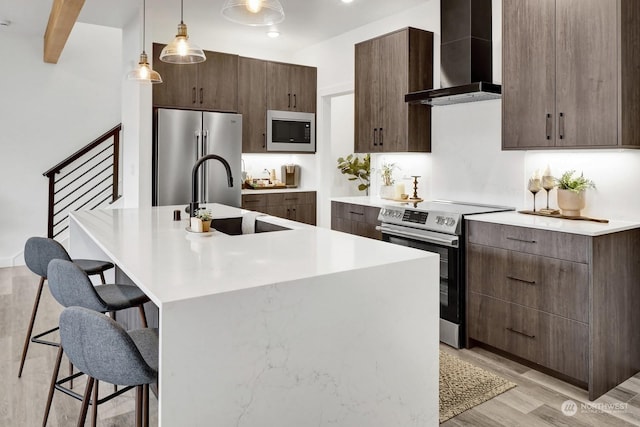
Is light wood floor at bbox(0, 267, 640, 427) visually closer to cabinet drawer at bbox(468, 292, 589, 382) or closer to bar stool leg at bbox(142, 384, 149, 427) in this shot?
cabinet drawer at bbox(468, 292, 589, 382)

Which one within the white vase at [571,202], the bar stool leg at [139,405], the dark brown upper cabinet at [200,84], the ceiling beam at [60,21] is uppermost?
the ceiling beam at [60,21]

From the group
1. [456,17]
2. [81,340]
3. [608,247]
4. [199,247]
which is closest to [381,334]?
[199,247]

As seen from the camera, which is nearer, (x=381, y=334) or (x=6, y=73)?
(x=381, y=334)

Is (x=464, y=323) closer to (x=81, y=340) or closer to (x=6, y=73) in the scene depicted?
(x=81, y=340)

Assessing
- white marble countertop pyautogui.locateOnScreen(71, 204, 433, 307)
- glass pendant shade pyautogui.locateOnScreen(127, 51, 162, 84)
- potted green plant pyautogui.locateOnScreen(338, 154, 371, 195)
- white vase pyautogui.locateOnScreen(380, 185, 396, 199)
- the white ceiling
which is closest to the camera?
white marble countertop pyautogui.locateOnScreen(71, 204, 433, 307)

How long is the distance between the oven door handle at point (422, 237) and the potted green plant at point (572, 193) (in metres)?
0.73

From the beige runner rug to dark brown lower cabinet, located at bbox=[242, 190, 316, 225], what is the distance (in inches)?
125

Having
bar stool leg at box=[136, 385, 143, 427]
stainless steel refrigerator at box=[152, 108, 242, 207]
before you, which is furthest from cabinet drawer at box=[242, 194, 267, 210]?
bar stool leg at box=[136, 385, 143, 427]

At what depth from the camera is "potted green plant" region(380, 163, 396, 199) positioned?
4.73 m

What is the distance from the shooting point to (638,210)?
297 cm

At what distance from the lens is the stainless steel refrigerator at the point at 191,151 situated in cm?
486

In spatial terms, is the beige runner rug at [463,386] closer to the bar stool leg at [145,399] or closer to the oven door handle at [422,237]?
the oven door handle at [422,237]

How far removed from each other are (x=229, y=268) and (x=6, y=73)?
5747mm

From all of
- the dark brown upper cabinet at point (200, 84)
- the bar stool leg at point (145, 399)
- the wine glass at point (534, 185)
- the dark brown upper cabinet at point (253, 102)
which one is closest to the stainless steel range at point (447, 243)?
the wine glass at point (534, 185)
